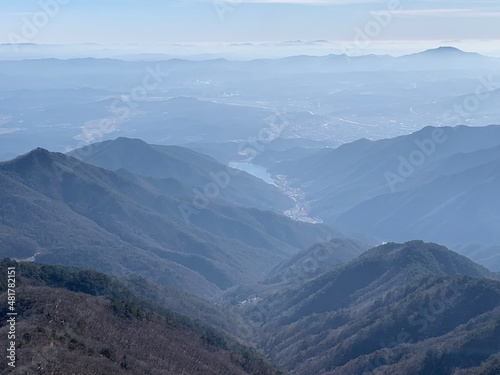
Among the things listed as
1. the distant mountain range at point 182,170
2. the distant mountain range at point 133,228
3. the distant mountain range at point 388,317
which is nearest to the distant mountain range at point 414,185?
the distant mountain range at point 182,170

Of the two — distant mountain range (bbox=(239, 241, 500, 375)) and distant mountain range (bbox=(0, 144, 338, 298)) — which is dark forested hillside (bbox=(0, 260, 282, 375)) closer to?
distant mountain range (bbox=(239, 241, 500, 375))

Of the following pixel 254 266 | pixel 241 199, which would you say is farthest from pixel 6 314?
pixel 241 199

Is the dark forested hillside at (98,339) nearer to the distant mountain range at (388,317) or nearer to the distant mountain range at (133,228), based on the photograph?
the distant mountain range at (388,317)

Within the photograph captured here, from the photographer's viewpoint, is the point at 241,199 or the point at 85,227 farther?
the point at 241,199

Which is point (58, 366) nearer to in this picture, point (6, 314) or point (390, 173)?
point (6, 314)

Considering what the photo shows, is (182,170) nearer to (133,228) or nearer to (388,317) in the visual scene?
(133,228)

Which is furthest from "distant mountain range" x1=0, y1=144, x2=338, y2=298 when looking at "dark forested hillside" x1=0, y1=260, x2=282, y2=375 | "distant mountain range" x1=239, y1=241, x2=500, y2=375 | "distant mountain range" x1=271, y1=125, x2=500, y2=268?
"dark forested hillside" x1=0, y1=260, x2=282, y2=375

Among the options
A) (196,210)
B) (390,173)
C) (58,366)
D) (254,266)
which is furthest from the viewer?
(390,173)

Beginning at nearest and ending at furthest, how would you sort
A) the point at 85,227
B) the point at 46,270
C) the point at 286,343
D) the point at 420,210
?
1. the point at 46,270
2. the point at 286,343
3. the point at 85,227
4. the point at 420,210

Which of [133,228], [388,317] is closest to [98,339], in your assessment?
[388,317]
